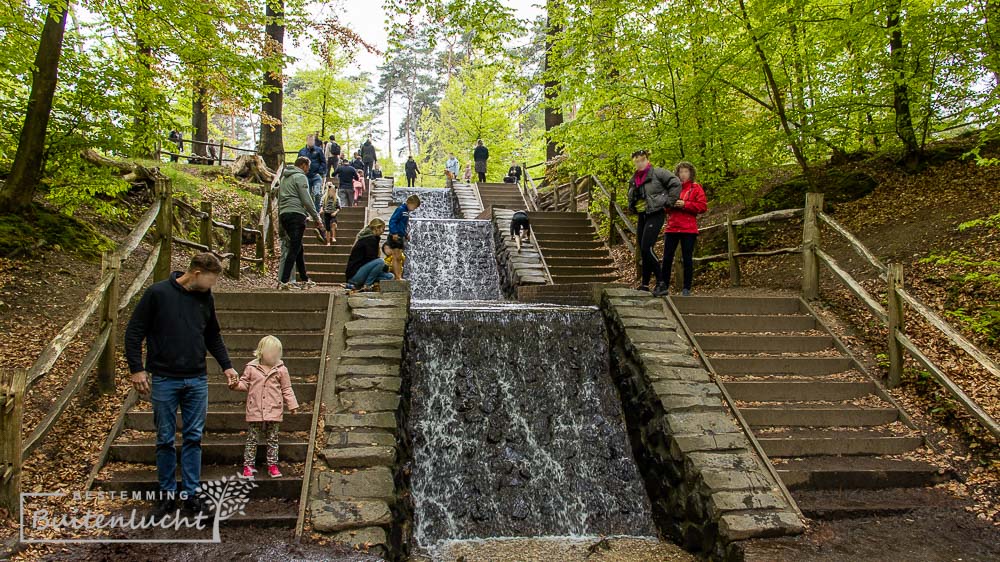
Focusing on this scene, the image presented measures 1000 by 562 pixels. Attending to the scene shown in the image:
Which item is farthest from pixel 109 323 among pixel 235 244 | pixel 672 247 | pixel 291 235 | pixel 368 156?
pixel 368 156

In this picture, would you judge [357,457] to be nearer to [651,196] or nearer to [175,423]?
[175,423]

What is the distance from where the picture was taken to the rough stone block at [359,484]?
482 centimetres

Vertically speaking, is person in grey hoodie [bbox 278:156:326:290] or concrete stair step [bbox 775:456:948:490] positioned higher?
person in grey hoodie [bbox 278:156:326:290]

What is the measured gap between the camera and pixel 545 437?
6.39 m

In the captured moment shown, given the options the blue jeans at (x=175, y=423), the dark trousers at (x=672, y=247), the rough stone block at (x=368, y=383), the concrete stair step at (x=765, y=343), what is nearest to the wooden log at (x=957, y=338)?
the concrete stair step at (x=765, y=343)

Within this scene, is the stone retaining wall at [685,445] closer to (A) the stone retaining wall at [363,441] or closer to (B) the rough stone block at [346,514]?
(A) the stone retaining wall at [363,441]

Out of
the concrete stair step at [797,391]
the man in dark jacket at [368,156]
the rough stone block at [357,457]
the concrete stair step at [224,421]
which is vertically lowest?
the rough stone block at [357,457]

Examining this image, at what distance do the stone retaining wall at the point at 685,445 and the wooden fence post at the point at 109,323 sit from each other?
16.7 ft

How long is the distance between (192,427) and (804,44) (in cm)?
954

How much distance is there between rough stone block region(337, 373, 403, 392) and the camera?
585 cm

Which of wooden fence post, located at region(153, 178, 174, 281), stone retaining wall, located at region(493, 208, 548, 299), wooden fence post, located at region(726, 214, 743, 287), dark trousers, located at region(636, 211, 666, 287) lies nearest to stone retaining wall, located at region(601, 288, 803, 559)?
dark trousers, located at region(636, 211, 666, 287)

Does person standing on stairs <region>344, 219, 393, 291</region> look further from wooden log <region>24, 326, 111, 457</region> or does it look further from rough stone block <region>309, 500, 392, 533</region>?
rough stone block <region>309, 500, 392, 533</region>

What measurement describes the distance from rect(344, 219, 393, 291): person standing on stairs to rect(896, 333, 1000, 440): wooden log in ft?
20.0

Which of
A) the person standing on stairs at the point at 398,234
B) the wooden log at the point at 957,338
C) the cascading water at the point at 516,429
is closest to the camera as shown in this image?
the wooden log at the point at 957,338
